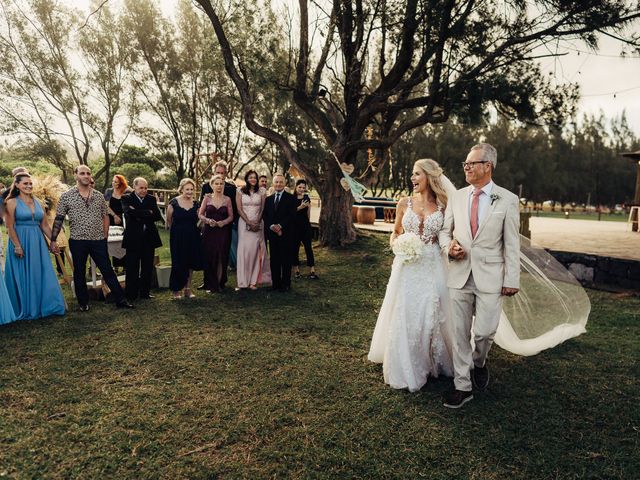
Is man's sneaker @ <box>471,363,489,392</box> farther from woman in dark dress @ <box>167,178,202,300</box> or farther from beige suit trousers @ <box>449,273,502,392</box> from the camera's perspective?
woman in dark dress @ <box>167,178,202,300</box>

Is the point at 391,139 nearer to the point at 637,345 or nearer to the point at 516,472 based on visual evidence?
the point at 637,345

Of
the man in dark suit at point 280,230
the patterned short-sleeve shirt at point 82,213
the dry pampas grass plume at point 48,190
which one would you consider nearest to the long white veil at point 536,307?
the man in dark suit at point 280,230

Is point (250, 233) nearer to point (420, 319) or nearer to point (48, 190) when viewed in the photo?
point (48, 190)

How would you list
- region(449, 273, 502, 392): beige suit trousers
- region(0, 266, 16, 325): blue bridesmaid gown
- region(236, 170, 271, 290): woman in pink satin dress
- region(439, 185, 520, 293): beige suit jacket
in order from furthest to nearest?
region(236, 170, 271, 290): woman in pink satin dress < region(0, 266, 16, 325): blue bridesmaid gown < region(449, 273, 502, 392): beige suit trousers < region(439, 185, 520, 293): beige suit jacket

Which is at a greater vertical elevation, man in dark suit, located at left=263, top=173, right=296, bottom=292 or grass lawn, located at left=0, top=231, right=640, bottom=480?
man in dark suit, located at left=263, top=173, right=296, bottom=292

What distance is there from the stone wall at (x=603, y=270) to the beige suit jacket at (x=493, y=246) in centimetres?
600

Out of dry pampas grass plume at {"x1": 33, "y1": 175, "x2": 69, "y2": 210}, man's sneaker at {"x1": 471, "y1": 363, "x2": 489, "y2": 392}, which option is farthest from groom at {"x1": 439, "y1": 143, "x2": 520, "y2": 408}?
dry pampas grass plume at {"x1": 33, "y1": 175, "x2": 69, "y2": 210}

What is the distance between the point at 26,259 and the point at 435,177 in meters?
5.50

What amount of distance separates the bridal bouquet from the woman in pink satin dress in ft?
14.5

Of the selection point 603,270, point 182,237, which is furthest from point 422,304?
point 603,270

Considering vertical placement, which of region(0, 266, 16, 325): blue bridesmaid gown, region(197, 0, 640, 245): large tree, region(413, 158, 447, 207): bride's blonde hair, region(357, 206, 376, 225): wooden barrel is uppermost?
region(197, 0, 640, 245): large tree

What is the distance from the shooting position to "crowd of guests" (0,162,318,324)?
5945mm

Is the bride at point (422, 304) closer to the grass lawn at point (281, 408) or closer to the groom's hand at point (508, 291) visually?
the grass lawn at point (281, 408)

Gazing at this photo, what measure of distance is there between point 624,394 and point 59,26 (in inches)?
1057
